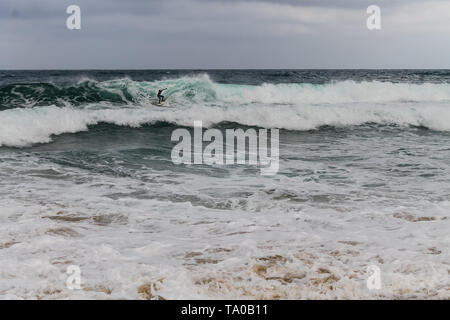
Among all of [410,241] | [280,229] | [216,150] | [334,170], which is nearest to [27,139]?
[216,150]

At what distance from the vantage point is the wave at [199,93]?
1842cm

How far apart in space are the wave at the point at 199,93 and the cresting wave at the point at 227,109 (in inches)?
1.7

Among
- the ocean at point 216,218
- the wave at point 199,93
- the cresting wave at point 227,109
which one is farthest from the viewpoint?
the wave at point 199,93

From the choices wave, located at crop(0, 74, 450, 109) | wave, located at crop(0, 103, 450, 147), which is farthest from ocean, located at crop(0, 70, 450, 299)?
wave, located at crop(0, 74, 450, 109)

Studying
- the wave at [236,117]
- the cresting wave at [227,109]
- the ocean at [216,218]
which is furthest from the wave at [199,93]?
the ocean at [216,218]

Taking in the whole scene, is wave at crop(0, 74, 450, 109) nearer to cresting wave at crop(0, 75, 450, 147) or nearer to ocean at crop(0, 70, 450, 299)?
cresting wave at crop(0, 75, 450, 147)

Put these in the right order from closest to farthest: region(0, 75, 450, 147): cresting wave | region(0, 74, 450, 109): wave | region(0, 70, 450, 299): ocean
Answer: region(0, 70, 450, 299): ocean
region(0, 75, 450, 147): cresting wave
region(0, 74, 450, 109): wave

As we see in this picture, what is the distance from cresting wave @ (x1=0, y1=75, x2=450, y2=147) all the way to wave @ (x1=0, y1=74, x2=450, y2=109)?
0.04 meters

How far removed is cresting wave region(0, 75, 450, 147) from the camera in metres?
12.8

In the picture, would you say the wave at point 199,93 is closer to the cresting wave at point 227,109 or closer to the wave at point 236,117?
the cresting wave at point 227,109

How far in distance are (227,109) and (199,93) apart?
17.0 ft

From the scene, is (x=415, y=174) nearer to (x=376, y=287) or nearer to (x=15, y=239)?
→ (x=376, y=287)

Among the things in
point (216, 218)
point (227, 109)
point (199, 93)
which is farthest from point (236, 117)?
point (216, 218)

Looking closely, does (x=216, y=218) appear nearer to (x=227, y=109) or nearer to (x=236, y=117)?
(x=236, y=117)
